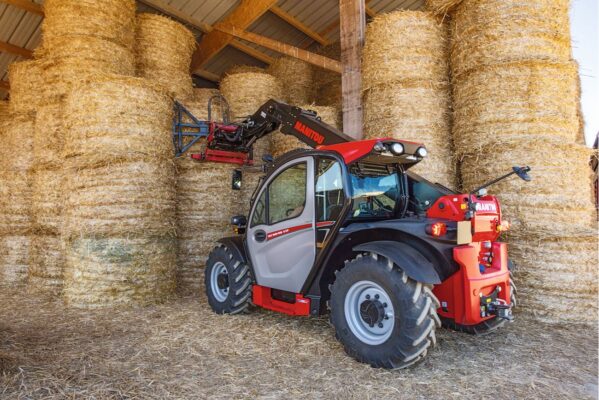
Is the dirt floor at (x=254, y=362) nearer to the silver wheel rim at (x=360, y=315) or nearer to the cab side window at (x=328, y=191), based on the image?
the silver wheel rim at (x=360, y=315)

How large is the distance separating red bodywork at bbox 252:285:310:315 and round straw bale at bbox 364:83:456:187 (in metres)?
2.32

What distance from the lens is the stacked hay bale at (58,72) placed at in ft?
17.4

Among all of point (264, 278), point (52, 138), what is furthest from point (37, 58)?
point (264, 278)

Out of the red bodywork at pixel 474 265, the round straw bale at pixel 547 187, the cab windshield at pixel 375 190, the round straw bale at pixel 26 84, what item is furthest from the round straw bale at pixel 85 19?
the round straw bale at pixel 547 187

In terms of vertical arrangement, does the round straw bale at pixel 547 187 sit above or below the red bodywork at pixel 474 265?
above

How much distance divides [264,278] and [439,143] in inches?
108

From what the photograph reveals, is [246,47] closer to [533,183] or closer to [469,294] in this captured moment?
[533,183]

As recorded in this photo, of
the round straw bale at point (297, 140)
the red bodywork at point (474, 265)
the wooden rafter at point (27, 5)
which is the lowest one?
the red bodywork at point (474, 265)

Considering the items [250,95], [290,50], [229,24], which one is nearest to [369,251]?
[250,95]

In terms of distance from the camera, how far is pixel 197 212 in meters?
5.75

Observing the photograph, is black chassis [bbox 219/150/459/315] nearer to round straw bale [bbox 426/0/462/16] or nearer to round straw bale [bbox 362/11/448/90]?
round straw bale [bbox 362/11/448/90]

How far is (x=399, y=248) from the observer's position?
118 inches

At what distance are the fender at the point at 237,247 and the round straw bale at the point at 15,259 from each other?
3361 millimetres

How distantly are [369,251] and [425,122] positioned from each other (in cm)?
253
